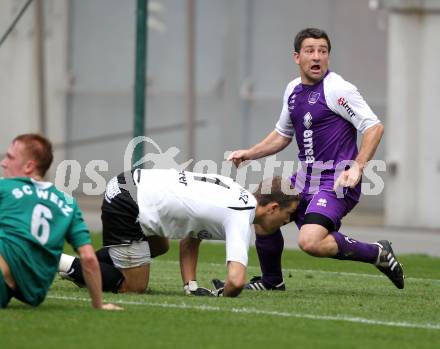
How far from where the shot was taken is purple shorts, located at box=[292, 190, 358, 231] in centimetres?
1009

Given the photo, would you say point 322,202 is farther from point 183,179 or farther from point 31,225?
point 31,225

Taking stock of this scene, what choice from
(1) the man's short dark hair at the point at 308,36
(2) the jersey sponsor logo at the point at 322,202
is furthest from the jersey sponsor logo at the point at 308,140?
(1) the man's short dark hair at the point at 308,36

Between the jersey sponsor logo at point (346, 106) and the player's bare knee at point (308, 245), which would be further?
the jersey sponsor logo at point (346, 106)

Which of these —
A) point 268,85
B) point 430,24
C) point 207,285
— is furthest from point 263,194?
point 268,85

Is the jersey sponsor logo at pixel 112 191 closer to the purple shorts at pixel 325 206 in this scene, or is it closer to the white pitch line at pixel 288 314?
the white pitch line at pixel 288 314

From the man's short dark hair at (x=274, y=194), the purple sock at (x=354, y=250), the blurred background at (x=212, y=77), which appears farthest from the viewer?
the blurred background at (x=212, y=77)

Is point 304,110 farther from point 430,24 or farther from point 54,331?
point 430,24

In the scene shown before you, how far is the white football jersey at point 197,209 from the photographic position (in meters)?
9.31

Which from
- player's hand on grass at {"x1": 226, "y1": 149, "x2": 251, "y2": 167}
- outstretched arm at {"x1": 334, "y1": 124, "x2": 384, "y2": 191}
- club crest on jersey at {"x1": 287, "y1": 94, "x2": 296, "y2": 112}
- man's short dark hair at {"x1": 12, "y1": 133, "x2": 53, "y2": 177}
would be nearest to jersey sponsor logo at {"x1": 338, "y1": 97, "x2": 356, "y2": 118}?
outstretched arm at {"x1": 334, "y1": 124, "x2": 384, "y2": 191}

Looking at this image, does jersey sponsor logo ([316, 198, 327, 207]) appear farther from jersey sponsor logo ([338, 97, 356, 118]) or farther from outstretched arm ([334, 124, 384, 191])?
jersey sponsor logo ([338, 97, 356, 118])

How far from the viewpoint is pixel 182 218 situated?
9.47m

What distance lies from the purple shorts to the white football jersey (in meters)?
0.72

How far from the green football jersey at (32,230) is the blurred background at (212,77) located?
1098 centimetres

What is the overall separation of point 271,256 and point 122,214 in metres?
1.36
